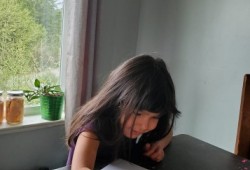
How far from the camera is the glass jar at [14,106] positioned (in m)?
1.41

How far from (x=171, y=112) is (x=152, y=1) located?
1.15 metres

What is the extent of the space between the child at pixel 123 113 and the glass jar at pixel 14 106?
2.00ft

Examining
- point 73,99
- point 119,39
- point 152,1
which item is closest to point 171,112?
point 73,99

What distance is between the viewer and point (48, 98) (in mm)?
1535

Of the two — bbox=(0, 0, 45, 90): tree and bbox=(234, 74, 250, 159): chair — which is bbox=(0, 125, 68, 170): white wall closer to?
bbox=(0, 0, 45, 90): tree

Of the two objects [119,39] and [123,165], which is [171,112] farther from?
[119,39]

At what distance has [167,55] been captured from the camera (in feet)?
5.91

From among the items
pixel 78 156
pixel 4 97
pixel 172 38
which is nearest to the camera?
pixel 78 156

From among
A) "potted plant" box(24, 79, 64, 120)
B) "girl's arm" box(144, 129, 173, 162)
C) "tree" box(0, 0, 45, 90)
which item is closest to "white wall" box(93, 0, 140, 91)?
"potted plant" box(24, 79, 64, 120)

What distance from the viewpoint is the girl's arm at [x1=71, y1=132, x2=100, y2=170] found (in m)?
0.77

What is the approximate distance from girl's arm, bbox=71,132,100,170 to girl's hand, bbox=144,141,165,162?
0.18m

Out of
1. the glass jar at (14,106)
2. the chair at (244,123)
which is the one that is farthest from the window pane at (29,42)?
the chair at (244,123)

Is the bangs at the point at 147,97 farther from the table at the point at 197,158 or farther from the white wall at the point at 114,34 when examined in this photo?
the white wall at the point at 114,34

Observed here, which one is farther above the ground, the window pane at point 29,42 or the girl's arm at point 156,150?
the window pane at point 29,42
